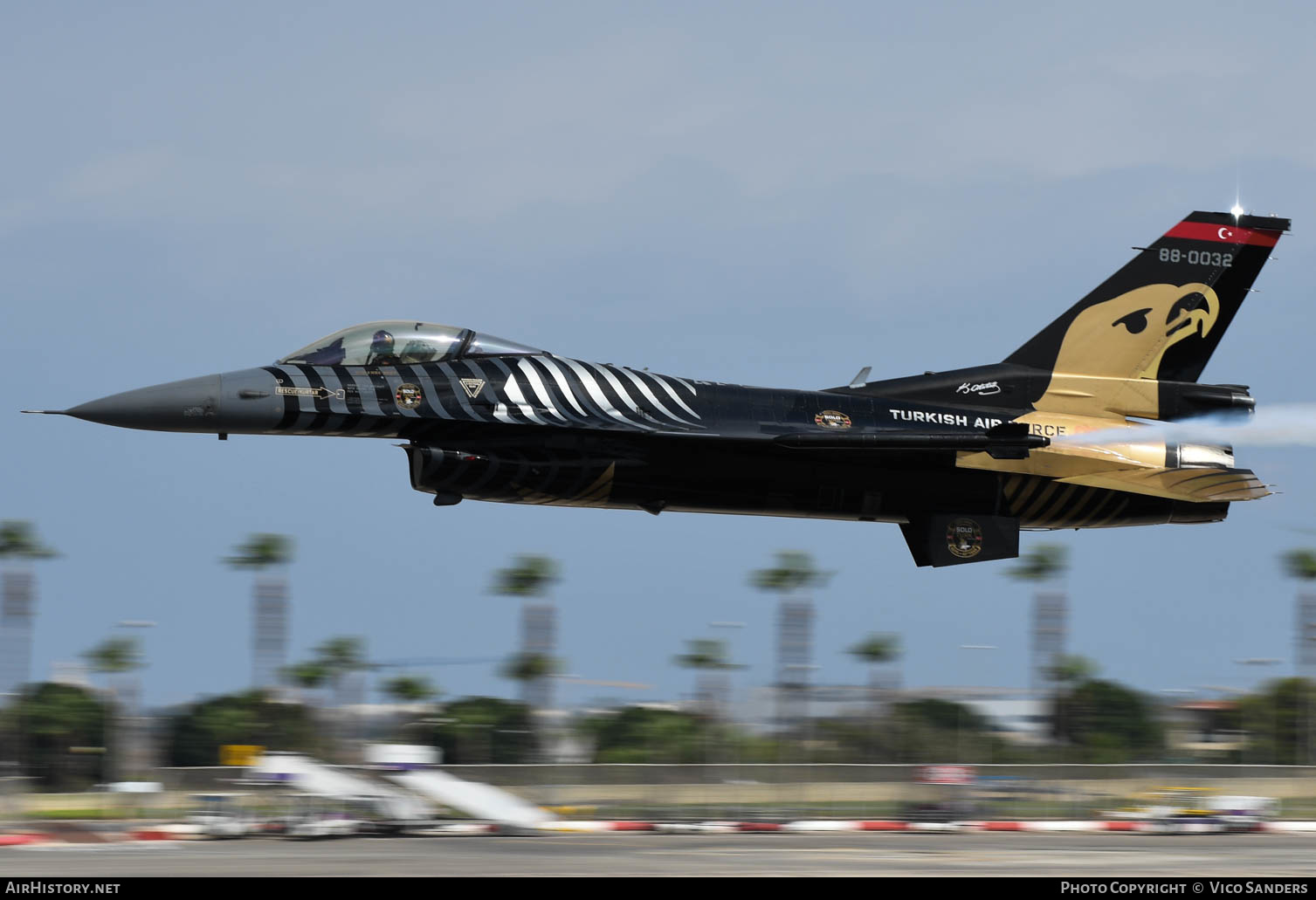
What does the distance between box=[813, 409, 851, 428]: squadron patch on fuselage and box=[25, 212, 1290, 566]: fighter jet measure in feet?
0.14

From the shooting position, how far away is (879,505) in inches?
942

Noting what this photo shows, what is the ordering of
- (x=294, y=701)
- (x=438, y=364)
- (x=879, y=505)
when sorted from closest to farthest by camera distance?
(x=438, y=364) → (x=879, y=505) → (x=294, y=701)

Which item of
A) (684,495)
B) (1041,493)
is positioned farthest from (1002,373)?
(684,495)

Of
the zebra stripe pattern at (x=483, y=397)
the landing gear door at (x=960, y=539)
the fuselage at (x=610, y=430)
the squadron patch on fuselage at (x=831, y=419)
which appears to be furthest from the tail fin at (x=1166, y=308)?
the zebra stripe pattern at (x=483, y=397)

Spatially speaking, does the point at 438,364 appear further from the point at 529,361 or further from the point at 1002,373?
the point at 1002,373

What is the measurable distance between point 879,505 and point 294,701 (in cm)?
3531

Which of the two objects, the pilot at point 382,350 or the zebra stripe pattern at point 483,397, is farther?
the pilot at point 382,350

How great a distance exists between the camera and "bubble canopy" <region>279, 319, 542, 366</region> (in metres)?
21.5

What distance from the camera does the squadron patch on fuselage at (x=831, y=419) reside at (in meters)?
23.0

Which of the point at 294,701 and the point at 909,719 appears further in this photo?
the point at 294,701

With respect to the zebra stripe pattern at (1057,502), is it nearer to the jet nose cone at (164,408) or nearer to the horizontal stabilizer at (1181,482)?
the horizontal stabilizer at (1181,482)

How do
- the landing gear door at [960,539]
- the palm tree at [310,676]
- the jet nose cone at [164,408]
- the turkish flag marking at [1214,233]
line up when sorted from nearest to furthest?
the jet nose cone at [164,408] → the landing gear door at [960,539] → the turkish flag marking at [1214,233] → the palm tree at [310,676]

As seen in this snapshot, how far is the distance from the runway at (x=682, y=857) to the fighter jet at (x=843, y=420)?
4.84 metres
